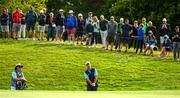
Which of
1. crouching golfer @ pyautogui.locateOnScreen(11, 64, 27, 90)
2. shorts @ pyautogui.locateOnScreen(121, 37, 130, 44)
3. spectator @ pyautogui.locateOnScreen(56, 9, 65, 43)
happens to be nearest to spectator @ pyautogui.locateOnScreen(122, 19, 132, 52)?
shorts @ pyautogui.locateOnScreen(121, 37, 130, 44)

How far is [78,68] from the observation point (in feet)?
90.2

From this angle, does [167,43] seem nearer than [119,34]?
Yes

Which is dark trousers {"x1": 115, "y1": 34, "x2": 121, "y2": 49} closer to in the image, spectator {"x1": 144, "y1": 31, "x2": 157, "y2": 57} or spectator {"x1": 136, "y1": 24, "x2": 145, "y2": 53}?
spectator {"x1": 136, "y1": 24, "x2": 145, "y2": 53}

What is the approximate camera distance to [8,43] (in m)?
31.5

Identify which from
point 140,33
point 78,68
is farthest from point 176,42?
point 78,68

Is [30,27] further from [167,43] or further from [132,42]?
[167,43]

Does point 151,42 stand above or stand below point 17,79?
above

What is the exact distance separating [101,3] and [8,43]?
1325 inches

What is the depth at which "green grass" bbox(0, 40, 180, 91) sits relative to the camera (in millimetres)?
25469

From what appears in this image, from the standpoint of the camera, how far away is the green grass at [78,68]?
83.6 feet

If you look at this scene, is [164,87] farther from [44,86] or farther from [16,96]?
[16,96]

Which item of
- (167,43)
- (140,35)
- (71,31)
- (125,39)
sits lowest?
(167,43)

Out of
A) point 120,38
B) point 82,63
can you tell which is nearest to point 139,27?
point 120,38

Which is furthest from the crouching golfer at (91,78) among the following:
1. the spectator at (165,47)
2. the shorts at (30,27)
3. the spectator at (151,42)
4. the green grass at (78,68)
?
the shorts at (30,27)
